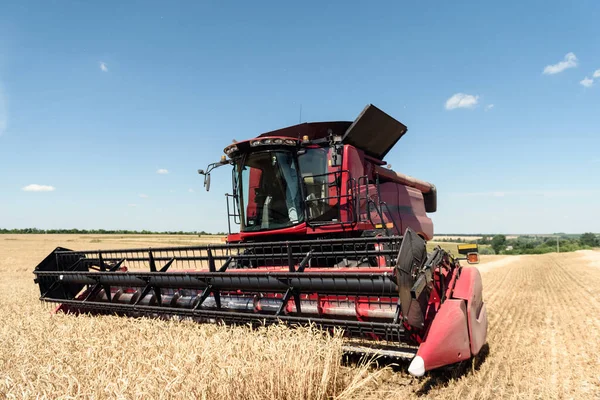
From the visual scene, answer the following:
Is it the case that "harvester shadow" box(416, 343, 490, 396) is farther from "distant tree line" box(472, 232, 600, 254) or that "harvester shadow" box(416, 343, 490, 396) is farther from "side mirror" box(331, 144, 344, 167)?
"distant tree line" box(472, 232, 600, 254)

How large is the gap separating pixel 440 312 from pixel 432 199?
6.32 m

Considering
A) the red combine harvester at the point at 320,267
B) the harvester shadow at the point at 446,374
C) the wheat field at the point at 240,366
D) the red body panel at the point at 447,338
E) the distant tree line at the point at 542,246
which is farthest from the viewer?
the distant tree line at the point at 542,246

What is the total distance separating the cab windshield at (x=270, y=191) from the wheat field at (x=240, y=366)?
Answer: 1862 mm

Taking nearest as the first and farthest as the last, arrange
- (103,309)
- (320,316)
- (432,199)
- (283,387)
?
(283,387)
(320,316)
(103,309)
(432,199)

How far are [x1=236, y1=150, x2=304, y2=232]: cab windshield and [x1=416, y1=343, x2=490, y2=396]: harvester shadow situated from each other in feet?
7.52

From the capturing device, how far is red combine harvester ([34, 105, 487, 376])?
3.10 metres

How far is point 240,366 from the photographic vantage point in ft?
7.59

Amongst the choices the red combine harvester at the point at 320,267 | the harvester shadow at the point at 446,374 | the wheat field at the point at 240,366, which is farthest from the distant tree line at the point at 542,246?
the harvester shadow at the point at 446,374

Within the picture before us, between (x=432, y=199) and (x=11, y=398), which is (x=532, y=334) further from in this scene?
(x=11, y=398)

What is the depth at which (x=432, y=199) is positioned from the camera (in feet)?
30.1

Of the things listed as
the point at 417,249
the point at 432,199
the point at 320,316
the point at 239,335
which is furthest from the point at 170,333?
the point at 432,199

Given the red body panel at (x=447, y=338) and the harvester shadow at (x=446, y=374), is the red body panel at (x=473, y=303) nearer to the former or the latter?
the red body panel at (x=447, y=338)

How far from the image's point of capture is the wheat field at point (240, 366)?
2176 mm

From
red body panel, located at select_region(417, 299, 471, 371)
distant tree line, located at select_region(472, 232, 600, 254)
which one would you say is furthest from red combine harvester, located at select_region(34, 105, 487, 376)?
distant tree line, located at select_region(472, 232, 600, 254)
